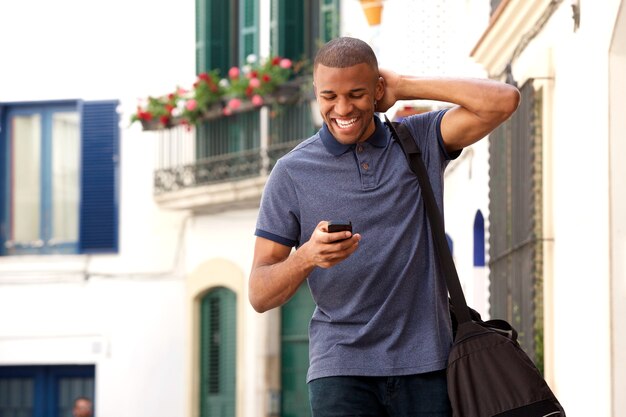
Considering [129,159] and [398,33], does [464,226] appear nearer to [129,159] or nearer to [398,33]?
[398,33]

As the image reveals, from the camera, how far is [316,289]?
14.6ft

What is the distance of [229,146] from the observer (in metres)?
21.5

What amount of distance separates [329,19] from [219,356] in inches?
→ 189

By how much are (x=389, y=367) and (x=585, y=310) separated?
4.42 meters

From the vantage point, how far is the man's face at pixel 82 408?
22250mm

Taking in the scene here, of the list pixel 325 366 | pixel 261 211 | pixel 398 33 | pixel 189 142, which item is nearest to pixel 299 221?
pixel 261 211

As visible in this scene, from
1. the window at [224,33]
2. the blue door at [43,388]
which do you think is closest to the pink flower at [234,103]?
the window at [224,33]

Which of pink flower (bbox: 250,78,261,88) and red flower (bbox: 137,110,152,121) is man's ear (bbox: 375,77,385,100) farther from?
red flower (bbox: 137,110,152,121)

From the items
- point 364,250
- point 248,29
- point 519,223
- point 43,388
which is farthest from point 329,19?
point 364,250

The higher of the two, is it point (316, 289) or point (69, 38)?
point (69, 38)

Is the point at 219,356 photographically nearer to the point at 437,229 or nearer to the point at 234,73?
the point at 234,73

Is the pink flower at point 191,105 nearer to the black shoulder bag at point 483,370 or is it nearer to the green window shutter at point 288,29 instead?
the green window shutter at point 288,29

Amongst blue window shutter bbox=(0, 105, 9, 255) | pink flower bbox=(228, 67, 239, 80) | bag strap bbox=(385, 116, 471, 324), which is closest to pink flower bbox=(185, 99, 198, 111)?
pink flower bbox=(228, 67, 239, 80)

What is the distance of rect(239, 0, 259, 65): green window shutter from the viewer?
22.0 metres
